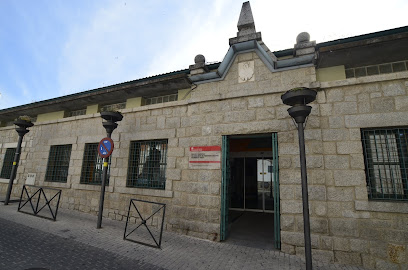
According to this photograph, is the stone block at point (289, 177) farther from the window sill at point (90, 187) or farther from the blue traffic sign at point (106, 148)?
the window sill at point (90, 187)

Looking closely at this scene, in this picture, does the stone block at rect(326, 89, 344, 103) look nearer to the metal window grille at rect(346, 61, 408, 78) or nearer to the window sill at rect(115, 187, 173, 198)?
the metal window grille at rect(346, 61, 408, 78)

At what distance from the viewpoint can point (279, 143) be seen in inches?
187

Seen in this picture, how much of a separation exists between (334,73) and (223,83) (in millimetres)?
2881

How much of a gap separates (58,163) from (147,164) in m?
4.97

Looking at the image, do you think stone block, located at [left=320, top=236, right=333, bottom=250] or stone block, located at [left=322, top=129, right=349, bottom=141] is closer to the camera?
stone block, located at [left=320, top=236, right=333, bottom=250]

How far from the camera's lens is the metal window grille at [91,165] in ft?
24.5

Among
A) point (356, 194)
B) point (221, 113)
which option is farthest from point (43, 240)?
point (356, 194)

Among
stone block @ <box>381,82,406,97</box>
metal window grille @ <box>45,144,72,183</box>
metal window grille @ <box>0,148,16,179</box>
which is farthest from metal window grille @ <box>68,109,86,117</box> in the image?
stone block @ <box>381,82,406,97</box>

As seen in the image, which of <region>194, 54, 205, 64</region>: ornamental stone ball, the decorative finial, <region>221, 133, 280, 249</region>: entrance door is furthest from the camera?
<region>221, 133, 280, 249</region>: entrance door

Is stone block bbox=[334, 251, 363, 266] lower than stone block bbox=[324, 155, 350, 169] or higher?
lower

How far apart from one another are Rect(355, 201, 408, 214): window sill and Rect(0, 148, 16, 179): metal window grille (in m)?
14.9

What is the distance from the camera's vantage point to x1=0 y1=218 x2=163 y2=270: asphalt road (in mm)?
3354

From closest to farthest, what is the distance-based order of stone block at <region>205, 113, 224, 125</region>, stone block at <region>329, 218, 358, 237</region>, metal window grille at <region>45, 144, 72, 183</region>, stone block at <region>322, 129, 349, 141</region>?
stone block at <region>329, 218, 358, 237</region> → stone block at <region>322, 129, 349, 141</region> → stone block at <region>205, 113, 224, 125</region> → metal window grille at <region>45, 144, 72, 183</region>

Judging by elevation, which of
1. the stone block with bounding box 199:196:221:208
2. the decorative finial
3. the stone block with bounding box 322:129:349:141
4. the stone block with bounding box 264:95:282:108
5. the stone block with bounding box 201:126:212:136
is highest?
the decorative finial
